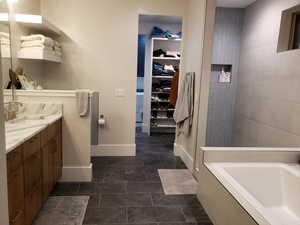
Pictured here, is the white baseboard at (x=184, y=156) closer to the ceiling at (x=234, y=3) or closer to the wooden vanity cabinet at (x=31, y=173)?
the wooden vanity cabinet at (x=31, y=173)

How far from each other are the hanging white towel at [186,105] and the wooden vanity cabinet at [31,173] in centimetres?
172

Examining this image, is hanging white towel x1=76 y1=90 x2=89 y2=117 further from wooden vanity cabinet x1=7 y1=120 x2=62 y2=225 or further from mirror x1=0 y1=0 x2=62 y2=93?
mirror x1=0 y1=0 x2=62 y2=93

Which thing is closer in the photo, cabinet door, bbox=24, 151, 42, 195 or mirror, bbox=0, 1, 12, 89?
cabinet door, bbox=24, 151, 42, 195

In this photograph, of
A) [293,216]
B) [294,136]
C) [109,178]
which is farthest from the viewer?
[109,178]

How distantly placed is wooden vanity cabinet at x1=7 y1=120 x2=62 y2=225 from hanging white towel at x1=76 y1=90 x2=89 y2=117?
28cm

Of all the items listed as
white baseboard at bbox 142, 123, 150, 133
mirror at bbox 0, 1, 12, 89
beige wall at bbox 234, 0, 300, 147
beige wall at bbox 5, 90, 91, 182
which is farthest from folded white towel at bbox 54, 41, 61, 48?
beige wall at bbox 234, 0, 300, 147

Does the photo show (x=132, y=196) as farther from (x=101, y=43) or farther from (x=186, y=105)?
(x=101, y=43)

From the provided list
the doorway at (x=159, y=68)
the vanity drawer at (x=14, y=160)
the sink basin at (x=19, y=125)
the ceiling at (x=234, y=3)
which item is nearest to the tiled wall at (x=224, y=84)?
the ceiling at (x=234, y=3)

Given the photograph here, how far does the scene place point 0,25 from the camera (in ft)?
7.55

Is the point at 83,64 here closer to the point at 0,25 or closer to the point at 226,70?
the point at 0,25

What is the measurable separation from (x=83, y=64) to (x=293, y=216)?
3.27m

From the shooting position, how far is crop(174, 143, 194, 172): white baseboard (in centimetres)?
329

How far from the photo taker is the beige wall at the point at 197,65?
9.52ft

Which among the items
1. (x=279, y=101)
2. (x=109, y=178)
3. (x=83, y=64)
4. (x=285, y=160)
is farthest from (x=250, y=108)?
(x=83, y=64)
